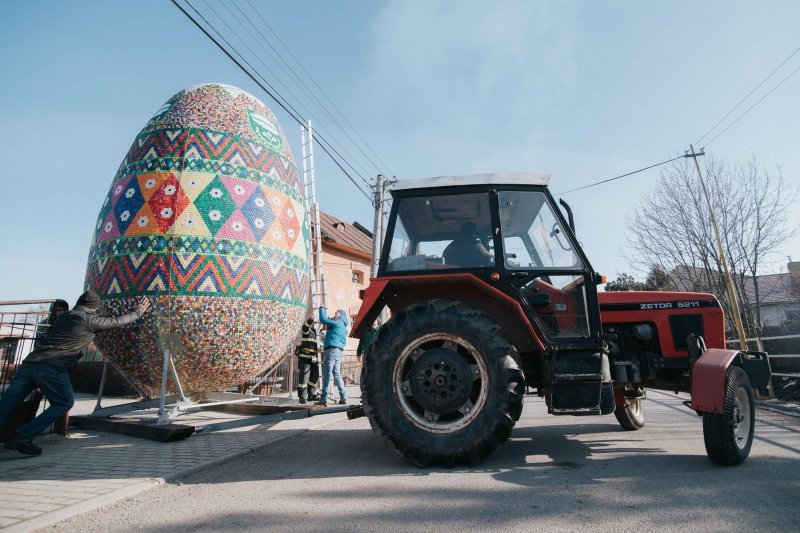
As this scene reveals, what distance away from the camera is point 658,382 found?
4.16m

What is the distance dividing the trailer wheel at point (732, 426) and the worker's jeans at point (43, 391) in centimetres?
548

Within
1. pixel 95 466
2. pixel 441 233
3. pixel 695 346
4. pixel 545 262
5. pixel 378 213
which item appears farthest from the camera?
pixel 378 213

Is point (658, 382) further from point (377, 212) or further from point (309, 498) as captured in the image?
point (377, 212)

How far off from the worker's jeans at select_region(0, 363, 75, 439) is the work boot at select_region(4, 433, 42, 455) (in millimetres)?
→ 64

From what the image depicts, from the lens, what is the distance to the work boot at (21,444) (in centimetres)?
399

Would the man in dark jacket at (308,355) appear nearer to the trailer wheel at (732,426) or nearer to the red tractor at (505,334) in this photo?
Answer: the red tractor at (505,334)

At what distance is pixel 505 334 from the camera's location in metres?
3.40

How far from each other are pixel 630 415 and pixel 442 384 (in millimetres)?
2670

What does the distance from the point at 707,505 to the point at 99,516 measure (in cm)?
326

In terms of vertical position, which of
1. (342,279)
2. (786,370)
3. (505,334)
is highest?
(342,279)

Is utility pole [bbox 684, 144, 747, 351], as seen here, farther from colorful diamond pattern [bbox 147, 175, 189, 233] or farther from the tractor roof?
colorful diamond pattern [bbox 147, 175, 189, 233]

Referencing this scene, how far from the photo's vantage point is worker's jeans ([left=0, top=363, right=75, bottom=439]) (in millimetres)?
4141

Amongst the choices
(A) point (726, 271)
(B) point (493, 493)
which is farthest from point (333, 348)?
(A) point (726, 271)

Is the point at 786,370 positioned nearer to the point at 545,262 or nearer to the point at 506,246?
the point at 545,262
